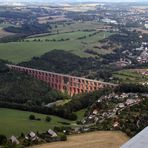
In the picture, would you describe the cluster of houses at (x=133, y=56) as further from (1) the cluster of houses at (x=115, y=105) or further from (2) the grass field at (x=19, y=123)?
(2) the grass field at (x=19, y=123)

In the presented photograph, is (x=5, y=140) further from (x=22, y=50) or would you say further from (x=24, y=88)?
(x=22, y=50)

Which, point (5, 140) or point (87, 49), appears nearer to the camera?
point (5, 140)

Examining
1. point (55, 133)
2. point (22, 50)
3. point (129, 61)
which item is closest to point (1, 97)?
point (55, 133)

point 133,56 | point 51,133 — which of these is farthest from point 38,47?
point 51,133

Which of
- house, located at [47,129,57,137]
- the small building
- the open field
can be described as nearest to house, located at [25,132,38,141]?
house, located at [47,129,57,137]

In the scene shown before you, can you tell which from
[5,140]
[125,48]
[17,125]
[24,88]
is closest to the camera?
[5,140]

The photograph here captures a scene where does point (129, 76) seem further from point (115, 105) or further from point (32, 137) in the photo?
point (32, 137)

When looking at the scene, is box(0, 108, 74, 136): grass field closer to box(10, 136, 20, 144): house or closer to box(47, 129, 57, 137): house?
box(47, 129, 57, 137): house
